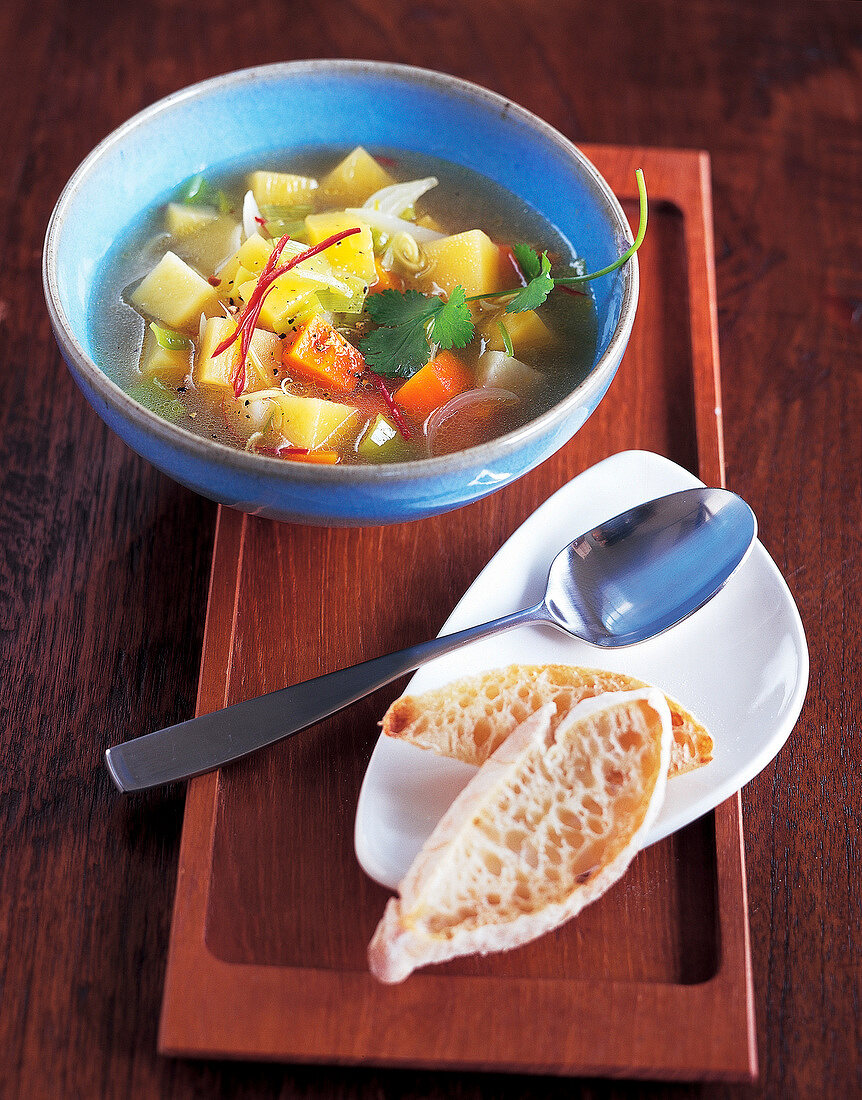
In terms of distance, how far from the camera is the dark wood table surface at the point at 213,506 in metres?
1.37

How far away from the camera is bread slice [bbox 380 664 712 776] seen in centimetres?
142

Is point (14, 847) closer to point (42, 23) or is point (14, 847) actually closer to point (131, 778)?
point (131, 778)

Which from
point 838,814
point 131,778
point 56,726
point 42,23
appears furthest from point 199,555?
point 42,23

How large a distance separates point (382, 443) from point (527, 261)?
18.9 inches

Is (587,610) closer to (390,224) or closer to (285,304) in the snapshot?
(285,304)

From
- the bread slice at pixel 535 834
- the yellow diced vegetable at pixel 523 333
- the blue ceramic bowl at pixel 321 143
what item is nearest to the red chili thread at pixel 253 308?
the blue ceramic bowl at pixel 321 143

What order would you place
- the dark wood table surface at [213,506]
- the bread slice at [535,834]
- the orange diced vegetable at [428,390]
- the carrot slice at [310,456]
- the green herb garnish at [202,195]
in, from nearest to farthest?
1. the bread slice at [535,834]
2. the dark wood table surface at [213,506]
3. the carrot slice at [310,456]
4. the orange diced vegetable at [428,390]
5. the green herb garnish at [202,195]

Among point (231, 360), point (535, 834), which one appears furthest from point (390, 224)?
point (535, 834)

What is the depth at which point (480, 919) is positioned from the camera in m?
1.26

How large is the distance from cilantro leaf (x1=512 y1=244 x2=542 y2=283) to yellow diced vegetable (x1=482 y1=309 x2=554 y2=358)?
4.1 inches

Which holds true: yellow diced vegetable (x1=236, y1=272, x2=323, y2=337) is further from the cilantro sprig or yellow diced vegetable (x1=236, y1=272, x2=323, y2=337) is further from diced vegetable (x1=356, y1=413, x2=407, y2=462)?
diced vegetable (x1=356, y1=413, x2=407, y2=462)

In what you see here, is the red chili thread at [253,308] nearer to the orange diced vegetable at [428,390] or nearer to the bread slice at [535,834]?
the orange diced vegetable at [428,390]

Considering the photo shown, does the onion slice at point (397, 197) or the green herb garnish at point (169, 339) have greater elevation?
the onion slice at point (397, 197)

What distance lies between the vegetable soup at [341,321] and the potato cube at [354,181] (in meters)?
0.04
